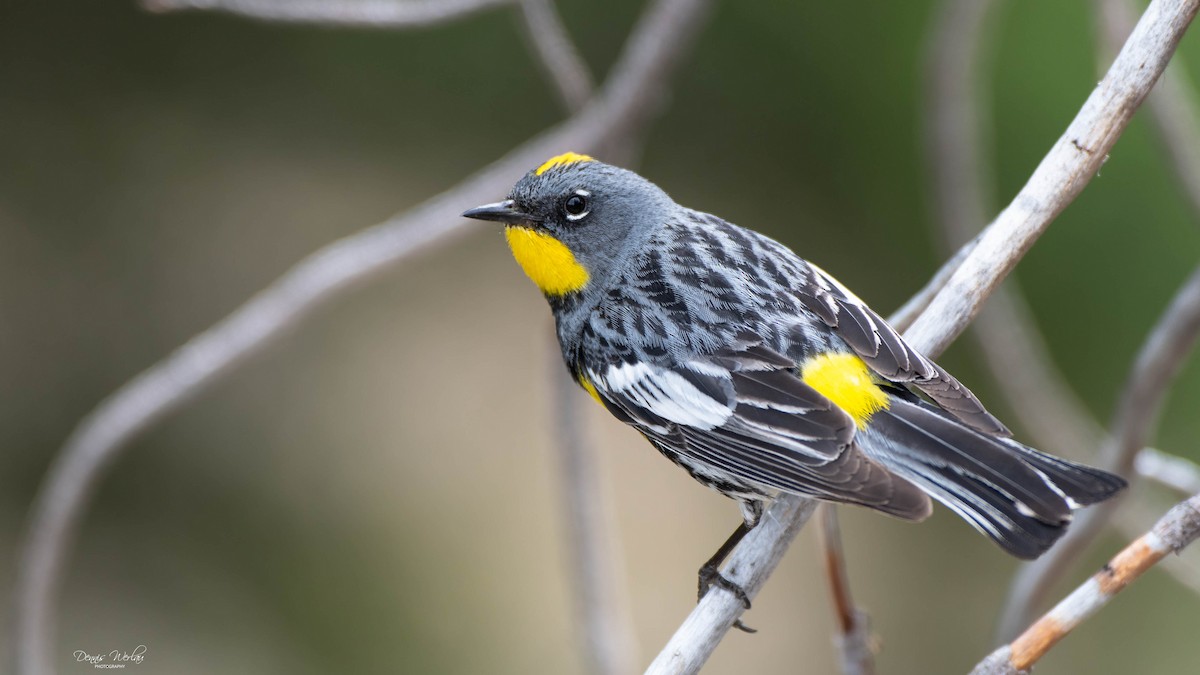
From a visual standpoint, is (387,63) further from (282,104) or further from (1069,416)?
(1069,416)

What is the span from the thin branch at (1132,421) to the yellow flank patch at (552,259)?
0.97 metres

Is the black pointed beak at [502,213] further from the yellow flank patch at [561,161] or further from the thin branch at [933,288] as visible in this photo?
the thin branch at [933,288]

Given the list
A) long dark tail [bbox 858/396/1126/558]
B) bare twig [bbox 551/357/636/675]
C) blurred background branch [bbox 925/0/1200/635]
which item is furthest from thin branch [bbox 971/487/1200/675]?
blurred background branch [bbox 925/0/1200/635]

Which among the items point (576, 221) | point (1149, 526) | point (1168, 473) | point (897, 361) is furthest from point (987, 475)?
point (1149, 526)

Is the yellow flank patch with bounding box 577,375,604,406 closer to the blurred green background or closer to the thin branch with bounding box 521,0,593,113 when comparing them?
the thin branch with bounding box 521,0,593,113

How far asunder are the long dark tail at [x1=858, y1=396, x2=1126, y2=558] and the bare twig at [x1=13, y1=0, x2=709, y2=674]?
39.1 inches

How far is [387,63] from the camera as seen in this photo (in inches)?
164

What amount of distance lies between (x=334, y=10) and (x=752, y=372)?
1134mm

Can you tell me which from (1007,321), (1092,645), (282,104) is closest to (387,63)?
(282,104)

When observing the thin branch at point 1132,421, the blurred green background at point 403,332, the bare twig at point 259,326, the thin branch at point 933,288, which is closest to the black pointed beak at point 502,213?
the bare twig at point 259,326

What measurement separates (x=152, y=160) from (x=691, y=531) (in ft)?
7.87

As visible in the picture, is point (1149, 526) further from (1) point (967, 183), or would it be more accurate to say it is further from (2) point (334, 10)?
(2) point (334, 10)

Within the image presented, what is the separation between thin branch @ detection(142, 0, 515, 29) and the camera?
231cm

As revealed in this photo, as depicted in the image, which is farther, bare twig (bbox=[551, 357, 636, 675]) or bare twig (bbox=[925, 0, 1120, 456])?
bare twig (bbox=[925, 0, 1120, 456])
